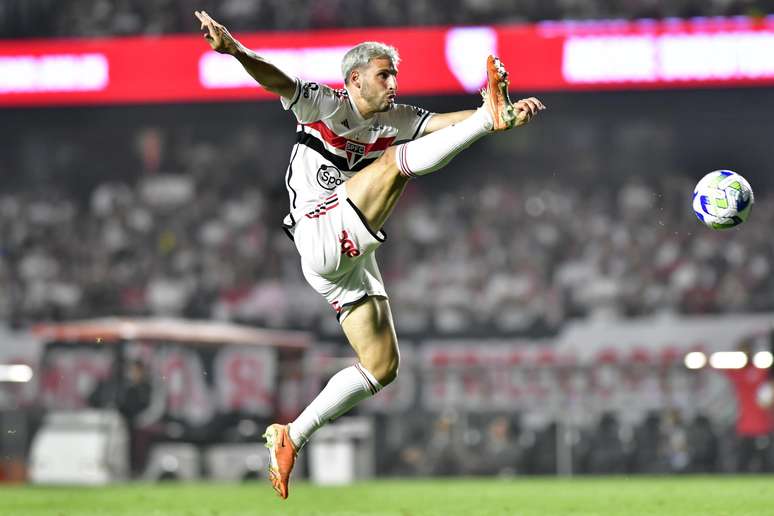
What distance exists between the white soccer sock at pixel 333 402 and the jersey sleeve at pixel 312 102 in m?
1.36

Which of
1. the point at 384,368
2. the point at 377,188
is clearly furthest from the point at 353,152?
the point at 384,368

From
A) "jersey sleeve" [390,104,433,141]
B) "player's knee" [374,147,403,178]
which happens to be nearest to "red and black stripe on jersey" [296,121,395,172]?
"jersey sleeve" [390,104,433,141]

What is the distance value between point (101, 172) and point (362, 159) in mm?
14929

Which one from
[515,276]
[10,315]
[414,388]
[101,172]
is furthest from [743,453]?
[101,172]

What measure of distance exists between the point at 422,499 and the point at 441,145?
13.0ft

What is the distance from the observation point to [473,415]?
39.9 feet

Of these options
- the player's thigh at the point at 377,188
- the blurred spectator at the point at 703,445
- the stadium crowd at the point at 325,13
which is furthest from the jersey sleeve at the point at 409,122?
the stadium crowd at the point at 325,13

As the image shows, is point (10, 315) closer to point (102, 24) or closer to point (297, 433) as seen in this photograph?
point (102, 24)

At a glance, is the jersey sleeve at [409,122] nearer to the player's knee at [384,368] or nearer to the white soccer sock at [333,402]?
the player's knee at [384,368]

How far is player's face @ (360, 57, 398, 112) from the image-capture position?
223 inches

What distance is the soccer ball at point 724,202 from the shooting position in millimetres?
6410

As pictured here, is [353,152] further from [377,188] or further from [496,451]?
[496,451]

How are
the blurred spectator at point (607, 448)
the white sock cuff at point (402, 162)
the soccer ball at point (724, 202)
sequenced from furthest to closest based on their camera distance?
the blurred spectator at point (607, 448) → the soccer ball at point (724, 202) → the white sock cuff at point (402, 162)

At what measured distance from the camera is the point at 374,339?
5828 millimetres
